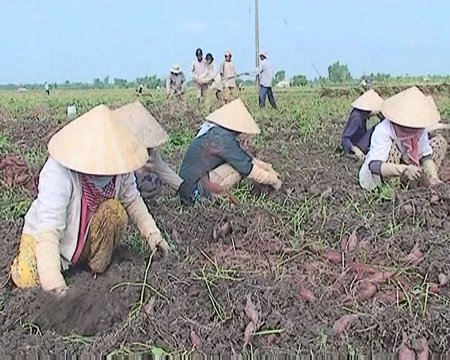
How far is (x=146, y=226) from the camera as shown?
10.6ft

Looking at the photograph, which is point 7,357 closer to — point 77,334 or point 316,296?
point 77,334

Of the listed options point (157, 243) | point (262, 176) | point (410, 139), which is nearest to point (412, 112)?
point (410, 139)

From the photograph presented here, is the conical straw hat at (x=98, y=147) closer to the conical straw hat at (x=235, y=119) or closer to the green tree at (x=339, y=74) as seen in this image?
the conical straw hat at (x=235, y=119)

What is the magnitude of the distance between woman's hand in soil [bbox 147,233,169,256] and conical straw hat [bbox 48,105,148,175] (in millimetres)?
414

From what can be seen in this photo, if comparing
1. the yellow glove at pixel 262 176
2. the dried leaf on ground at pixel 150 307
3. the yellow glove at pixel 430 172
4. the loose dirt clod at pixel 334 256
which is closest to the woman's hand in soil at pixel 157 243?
the dried leaf on ground at pixel 150 307

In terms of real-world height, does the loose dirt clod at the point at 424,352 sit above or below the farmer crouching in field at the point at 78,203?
below

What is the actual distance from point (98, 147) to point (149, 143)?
117 centimetres

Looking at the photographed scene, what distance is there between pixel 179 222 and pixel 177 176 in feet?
1.48

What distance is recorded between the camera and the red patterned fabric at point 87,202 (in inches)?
115

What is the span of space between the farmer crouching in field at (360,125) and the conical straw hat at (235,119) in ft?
5.53

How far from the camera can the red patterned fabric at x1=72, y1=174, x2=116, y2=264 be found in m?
2.93

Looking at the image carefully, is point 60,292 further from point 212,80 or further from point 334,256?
point 212,80

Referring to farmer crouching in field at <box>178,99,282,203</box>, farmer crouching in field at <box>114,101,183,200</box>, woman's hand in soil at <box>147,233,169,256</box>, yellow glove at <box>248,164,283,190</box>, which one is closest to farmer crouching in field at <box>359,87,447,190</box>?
yellow glove at <box>248,164,283,190</box>

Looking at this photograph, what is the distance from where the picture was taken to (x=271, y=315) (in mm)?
2637
